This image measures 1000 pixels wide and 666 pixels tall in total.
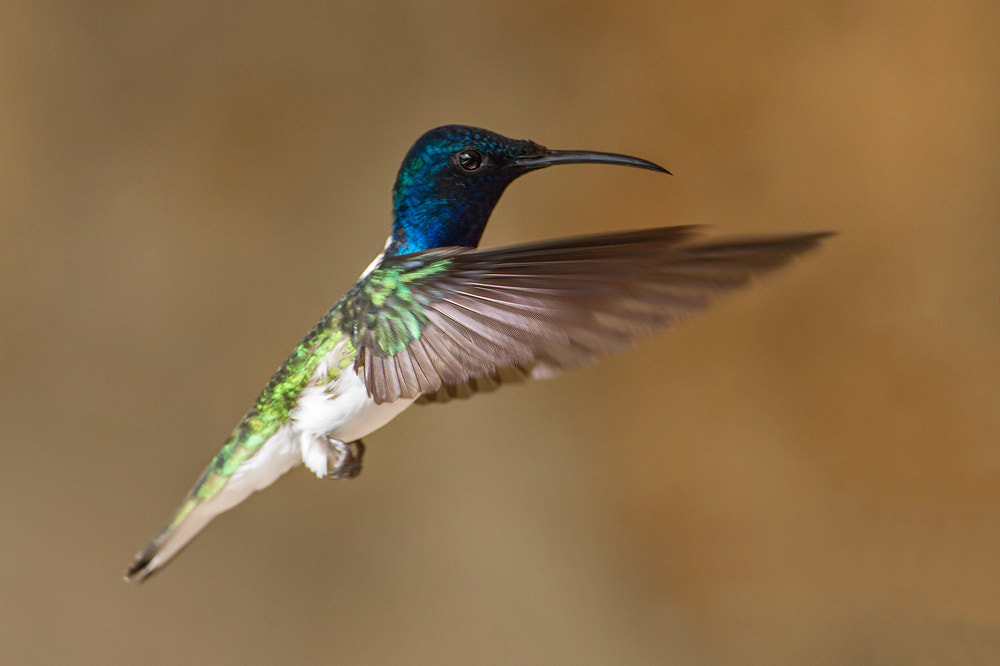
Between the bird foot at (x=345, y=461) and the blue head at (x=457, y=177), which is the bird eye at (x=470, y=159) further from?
the bird foot at (x=345, y=461)

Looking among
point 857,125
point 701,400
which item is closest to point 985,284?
point 857,125

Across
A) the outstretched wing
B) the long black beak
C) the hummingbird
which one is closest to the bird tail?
the hummingbird

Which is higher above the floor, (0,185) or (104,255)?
(0,185)

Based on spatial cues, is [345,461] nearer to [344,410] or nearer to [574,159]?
[344,410]

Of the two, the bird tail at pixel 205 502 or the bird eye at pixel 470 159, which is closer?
the bird eye at pixel 470 159

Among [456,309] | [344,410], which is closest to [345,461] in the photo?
[344,410]

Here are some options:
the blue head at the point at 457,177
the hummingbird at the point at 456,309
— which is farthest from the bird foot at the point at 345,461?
the blue head at the point at 457,177

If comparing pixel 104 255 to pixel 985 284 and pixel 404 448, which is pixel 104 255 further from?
pixel 985 284
